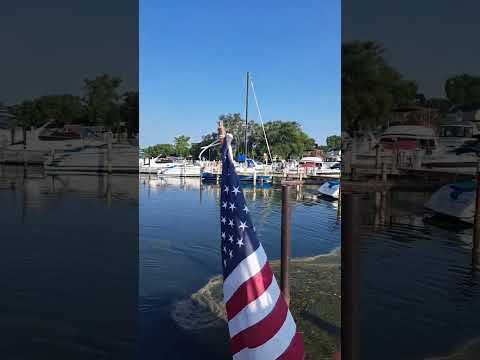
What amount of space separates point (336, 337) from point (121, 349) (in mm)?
2641

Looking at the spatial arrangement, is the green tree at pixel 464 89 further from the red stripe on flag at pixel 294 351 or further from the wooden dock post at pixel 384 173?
the red stripe on flag at pixel 294 351

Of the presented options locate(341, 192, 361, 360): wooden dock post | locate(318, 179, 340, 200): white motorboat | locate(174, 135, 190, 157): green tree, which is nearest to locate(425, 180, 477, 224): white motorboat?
locate(341, 192, 361, 360): wooden dock post

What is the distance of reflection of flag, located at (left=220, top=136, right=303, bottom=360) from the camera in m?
2.89

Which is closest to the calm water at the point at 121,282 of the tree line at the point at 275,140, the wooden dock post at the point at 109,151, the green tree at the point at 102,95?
the wooden dock post at the point at 109,151

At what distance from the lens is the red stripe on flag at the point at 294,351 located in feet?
9.57

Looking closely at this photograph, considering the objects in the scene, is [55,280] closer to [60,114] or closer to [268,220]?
[60,114]

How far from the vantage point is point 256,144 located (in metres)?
51.1

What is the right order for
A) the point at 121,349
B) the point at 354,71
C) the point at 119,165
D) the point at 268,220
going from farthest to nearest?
the point at 268,220 → the point at 354,71 → the point at 121,349 → the point at 119,165

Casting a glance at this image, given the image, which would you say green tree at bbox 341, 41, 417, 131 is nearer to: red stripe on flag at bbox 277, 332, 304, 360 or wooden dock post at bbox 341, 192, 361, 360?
red stripe on flag at bbox 277, 332, 304, 360

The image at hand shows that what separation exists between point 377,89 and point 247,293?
329 cm

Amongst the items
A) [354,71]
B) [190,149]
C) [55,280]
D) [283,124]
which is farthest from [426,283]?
[190,149]

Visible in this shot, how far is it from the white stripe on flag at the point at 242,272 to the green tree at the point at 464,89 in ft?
10.3

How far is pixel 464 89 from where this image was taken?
15.6 ft

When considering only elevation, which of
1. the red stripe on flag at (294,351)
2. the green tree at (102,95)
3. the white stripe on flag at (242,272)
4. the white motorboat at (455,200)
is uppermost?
the green tree at (102,95)
